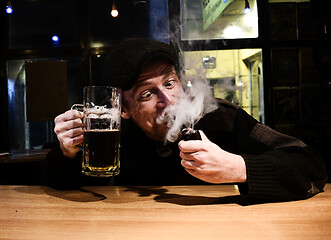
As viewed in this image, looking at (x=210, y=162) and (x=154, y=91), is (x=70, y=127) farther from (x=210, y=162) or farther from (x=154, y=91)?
(x=210, y=162)

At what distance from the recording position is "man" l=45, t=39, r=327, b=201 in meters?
1.37

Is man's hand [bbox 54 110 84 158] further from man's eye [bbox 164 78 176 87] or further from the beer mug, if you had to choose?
man's eye [bbox 164 78 176 87]

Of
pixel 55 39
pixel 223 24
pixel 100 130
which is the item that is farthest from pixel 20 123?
pixel 100 130

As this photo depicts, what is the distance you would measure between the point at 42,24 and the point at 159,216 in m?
6.23

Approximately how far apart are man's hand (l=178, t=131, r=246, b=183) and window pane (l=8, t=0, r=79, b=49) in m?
5.35

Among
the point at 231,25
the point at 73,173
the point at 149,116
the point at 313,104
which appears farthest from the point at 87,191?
the point at 313,104

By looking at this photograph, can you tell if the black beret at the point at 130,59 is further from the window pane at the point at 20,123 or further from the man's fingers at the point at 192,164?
the window pane at the point at 20,123

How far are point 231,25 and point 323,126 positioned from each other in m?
2.36

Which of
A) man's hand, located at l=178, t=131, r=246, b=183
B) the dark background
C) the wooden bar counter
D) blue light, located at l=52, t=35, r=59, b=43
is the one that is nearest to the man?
man's hand, located at l=178, t=131, r=246, b=183

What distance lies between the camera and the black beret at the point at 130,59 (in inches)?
74.8

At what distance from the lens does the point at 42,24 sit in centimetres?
641

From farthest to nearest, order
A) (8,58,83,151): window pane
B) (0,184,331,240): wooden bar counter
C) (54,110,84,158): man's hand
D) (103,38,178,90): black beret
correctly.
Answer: (8,58,83,151): window pane, (103,38,178,90): black beret, (54,110,84,158): man's hand, (0,184,331,240): wooden bar counter

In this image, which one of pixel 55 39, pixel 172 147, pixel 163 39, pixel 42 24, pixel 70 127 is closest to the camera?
pixel 70 127

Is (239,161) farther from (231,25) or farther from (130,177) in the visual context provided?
(231,25)
